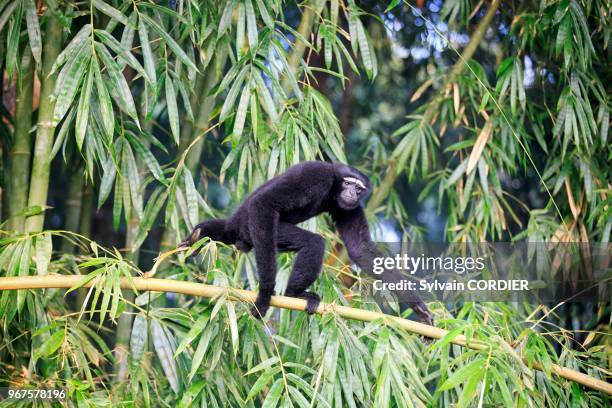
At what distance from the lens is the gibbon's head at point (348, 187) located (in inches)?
160

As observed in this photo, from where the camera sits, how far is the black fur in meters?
3.64

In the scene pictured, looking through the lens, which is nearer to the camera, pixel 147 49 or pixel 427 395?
pixel 427 395

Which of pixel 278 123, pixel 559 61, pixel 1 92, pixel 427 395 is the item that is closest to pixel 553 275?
pixel 559 61

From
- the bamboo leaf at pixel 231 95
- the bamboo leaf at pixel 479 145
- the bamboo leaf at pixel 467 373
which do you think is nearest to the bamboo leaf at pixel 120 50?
the bamboo leaf at pixel 231 95

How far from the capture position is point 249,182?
450 cm

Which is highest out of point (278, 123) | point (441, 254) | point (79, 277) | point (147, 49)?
point (147, 49)

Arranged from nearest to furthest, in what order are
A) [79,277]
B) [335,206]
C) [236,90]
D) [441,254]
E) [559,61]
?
[79,277], [236,90], [335,206], [441,254], [559,61]

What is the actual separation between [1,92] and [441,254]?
10.7 feet

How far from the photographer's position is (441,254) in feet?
16.2

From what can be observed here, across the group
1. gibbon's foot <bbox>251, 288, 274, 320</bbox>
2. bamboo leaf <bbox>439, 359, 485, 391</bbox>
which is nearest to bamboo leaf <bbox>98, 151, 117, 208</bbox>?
gibbon's foot <bbox>251, 288, 274, 320</bbox>

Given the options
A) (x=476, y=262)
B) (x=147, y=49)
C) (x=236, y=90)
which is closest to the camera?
(x=147, y=49)

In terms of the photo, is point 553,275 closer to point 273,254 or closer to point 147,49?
point 273,254
